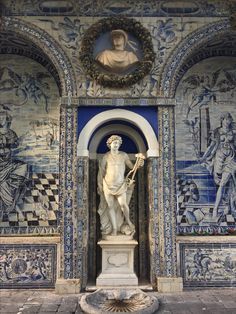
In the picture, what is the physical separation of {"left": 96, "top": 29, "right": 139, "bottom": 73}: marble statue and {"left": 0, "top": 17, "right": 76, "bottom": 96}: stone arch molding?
2.06 ft

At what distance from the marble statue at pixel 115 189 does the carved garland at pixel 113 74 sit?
3.50 feet

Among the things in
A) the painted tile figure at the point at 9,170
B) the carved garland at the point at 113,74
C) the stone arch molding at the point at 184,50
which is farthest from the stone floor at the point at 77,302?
the carved garland at the point at 113,74

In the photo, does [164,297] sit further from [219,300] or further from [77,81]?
[77,81]

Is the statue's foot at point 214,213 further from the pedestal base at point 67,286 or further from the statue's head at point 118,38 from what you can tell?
the statue's head at point 118,38

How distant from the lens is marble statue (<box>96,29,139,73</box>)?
7.58 meters

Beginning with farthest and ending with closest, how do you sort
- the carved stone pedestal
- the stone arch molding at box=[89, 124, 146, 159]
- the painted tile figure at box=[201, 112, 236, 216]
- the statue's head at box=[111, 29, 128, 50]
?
the painted tile figure at box=[201, 112, 236, 216], the stone arch molding at box=[89, 124, 146, 159], the statue's head at box=[111, 29, 128, 50], the carved stone pedestal

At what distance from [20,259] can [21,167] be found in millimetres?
1861

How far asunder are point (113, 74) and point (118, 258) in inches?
134

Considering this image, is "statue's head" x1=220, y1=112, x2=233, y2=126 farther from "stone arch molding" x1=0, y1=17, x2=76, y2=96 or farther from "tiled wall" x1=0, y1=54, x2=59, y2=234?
"tiled wall" x1=0, y1=54, x2=59, y2=234

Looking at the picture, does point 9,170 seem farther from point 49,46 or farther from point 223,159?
point 223,159

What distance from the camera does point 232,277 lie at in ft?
24.8

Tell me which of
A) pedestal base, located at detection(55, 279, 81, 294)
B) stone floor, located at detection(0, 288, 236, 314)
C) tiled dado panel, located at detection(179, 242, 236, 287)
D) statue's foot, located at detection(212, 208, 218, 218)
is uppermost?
statue's foot, located at detection(212, 208, 218, 218)

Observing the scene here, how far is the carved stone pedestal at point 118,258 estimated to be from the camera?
7297mm

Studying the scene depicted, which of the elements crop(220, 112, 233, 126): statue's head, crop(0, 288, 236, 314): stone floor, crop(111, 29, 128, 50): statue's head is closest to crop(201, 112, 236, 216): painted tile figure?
crop(220, 112, 233, 126): statue's head
